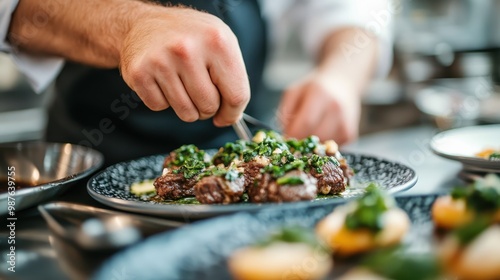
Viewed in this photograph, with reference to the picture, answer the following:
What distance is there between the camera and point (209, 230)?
0.78 m

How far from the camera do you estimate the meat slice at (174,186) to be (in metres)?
1.21

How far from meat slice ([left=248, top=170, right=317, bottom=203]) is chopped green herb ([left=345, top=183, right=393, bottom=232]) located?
236 mm

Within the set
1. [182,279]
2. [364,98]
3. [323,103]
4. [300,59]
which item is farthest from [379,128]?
[182,279]

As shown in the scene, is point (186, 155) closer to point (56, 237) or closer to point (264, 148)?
point (264, 148)

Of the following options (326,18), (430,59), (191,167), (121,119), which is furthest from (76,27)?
(430,59)

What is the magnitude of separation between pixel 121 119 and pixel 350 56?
0.87 metres

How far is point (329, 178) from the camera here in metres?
1.19

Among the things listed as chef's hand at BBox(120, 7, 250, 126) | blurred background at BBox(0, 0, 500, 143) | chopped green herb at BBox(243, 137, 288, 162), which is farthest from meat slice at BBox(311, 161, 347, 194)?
blurred background at BBox(0, 0, 500, 143)

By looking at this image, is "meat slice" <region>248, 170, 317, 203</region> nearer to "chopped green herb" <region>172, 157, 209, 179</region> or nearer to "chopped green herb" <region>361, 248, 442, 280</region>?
"chopped green herb" <region>172, 157, 209, 179</region>

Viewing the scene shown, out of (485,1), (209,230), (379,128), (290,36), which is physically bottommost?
(379,128)

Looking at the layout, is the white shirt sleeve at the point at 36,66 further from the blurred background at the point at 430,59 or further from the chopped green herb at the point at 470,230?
the blurred background at the point at 430,59

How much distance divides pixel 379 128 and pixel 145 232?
366 centimetres

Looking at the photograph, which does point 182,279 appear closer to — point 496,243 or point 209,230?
point 209,230

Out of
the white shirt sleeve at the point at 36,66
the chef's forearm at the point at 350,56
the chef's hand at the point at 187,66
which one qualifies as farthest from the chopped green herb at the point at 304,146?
the white shirt sleeve at the point at 36,66
